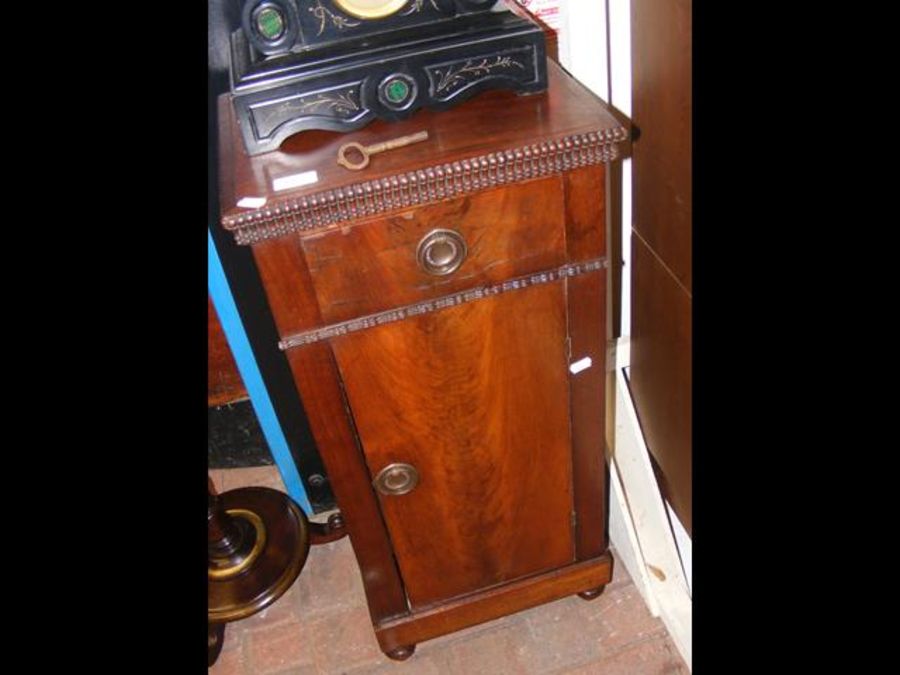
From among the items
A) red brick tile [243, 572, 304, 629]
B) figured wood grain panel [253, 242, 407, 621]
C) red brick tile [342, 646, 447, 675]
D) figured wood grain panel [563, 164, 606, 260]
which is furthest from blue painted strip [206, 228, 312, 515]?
figured wood grain panel [563, 164, 606, 260]

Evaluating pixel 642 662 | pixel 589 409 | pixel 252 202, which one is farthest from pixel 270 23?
pixel 642 662

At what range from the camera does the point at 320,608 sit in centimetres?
190

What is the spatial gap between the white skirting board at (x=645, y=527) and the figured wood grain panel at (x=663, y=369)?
→ 0.25 feet

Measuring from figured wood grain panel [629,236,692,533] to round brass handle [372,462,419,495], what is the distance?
1.93 ft

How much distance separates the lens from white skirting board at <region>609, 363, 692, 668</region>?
170 centimetres

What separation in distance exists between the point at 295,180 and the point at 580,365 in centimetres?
57

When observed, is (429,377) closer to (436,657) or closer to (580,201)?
(580,201)

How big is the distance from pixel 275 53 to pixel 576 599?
4.45ft

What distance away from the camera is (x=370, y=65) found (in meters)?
1.08

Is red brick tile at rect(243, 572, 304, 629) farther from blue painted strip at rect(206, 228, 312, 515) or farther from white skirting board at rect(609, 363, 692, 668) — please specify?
white skirting board at rect(609, 363, 692, 668)

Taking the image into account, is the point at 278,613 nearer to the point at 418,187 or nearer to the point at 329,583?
the point at 329,583

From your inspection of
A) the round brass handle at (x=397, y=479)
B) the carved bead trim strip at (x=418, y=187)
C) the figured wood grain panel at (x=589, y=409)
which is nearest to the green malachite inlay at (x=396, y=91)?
the carved bead trim strip at (x=418, y=187)

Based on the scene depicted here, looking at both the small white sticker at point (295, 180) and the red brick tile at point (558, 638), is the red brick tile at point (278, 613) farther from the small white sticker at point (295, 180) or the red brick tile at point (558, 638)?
the small white sticker at point (295, 180)

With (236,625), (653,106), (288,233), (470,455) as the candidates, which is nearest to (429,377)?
(470,455)
